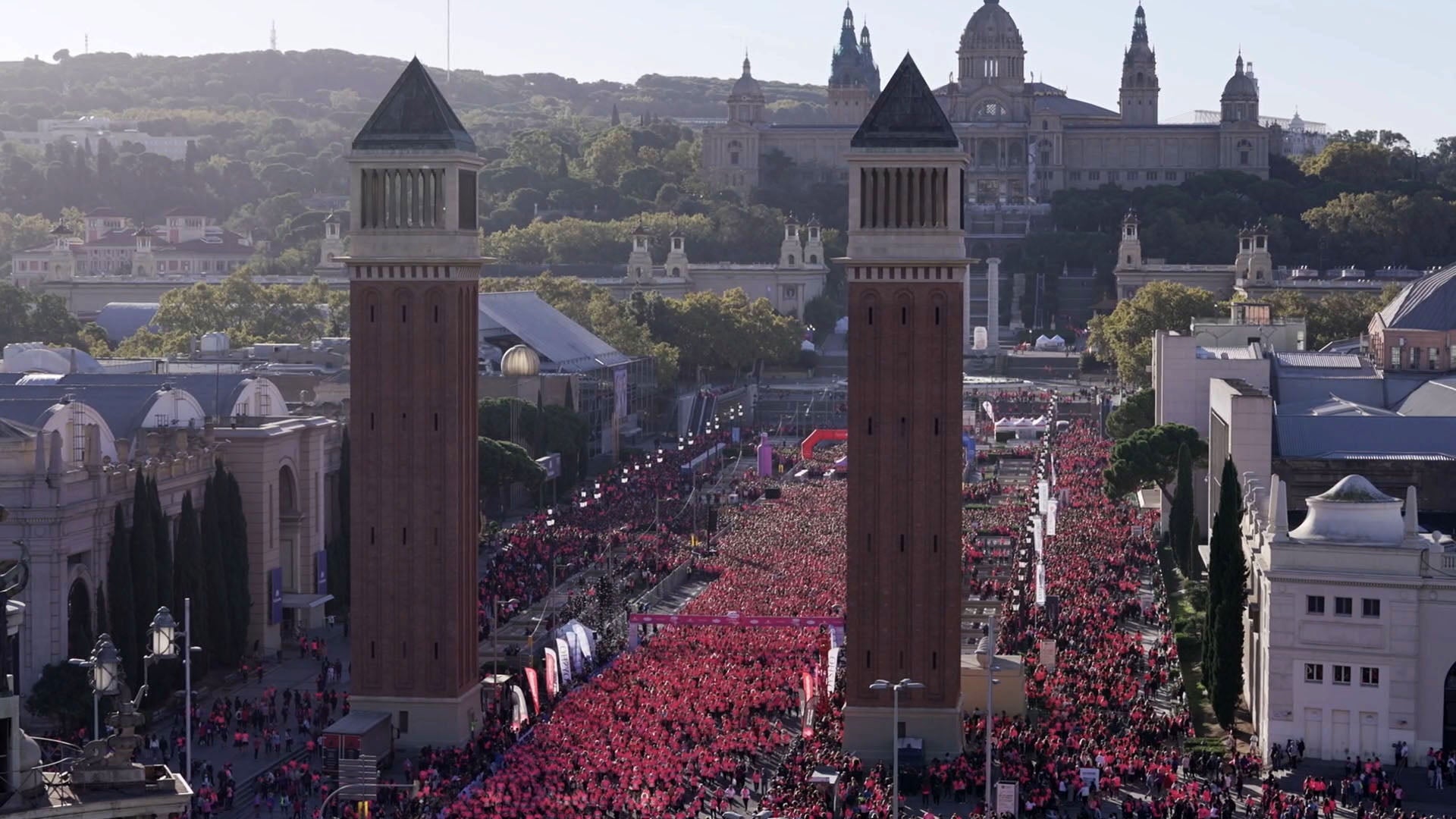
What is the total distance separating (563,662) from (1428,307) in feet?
139

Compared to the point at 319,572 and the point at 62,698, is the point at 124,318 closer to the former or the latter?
the point at 319,572

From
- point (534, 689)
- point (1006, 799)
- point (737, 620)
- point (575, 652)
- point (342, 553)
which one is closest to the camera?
point (1006, 799)

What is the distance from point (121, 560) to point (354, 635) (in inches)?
223

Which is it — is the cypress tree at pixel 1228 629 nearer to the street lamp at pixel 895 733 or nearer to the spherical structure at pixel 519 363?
the street lamp at pixel 895 733

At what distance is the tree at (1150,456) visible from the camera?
91.7m

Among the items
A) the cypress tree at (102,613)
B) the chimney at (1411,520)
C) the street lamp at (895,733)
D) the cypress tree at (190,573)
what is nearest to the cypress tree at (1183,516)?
the chimney at (1411,520)

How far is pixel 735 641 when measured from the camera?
65.6 m

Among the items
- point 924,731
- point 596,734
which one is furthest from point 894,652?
point 596,734

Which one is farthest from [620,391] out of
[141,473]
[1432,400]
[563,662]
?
[141,473]

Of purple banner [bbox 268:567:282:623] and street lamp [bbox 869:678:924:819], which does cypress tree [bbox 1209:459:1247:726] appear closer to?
street lamp [bbox 869:678:924:819]

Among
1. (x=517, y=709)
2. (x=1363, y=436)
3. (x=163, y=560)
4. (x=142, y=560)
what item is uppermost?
(x=1363, y=436)

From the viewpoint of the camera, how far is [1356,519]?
5450 centimetres

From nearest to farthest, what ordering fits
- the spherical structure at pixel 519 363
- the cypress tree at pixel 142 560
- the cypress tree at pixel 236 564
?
1. the cypress tree at pixel 142 560
2. the cypress tree at pixel 236 564
3. the spherical structure at pixel 519 363

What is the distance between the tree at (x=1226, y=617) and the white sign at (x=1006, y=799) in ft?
37.6
